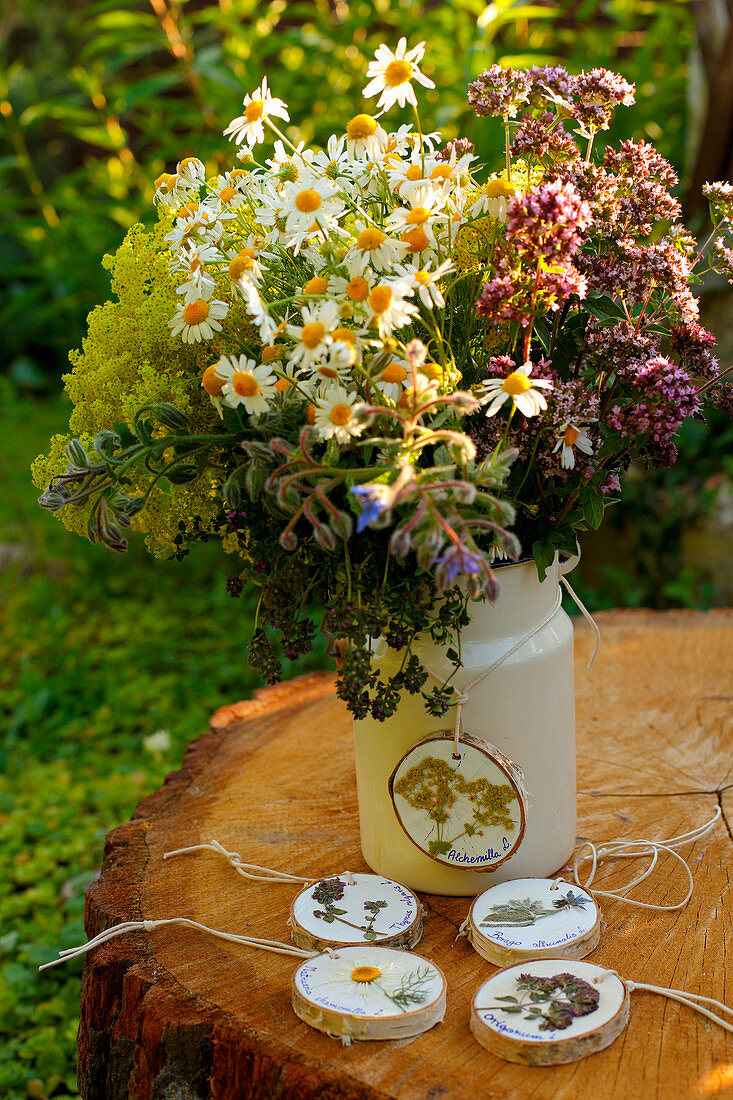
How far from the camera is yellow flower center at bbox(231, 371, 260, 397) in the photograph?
0.89 metres

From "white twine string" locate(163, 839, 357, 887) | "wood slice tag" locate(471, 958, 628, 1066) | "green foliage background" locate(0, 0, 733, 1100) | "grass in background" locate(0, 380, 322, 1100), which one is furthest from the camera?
"green foliage background" locate(0, 0, 733, 1100)

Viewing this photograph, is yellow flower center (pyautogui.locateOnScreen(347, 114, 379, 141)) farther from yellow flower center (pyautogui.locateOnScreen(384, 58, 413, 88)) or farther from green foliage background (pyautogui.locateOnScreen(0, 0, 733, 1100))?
green foliage background (pyautogui.locateOnScreen(0, 0, 733, 1100))

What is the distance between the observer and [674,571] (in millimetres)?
2967

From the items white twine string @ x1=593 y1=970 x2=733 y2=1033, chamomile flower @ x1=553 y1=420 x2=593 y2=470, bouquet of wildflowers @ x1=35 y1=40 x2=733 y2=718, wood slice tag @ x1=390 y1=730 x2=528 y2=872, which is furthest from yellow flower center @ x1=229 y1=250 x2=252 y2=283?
white twine string @ x1=593 y1=970 x2=733 y2=1033

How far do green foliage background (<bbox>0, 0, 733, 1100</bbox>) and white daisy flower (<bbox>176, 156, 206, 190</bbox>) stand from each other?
1.47m

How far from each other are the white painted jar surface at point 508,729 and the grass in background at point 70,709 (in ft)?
1.01

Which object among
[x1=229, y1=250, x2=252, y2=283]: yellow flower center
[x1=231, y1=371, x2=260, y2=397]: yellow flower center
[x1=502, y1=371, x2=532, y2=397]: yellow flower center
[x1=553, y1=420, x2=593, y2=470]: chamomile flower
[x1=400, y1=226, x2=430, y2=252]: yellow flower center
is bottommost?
[x1=553, y1=420, x2=593, y2=470]: chamomile flower

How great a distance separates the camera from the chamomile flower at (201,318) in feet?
3.17

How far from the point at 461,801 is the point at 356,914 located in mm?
170

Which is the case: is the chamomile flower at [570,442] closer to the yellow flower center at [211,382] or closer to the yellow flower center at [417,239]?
the yellow flower center at [417,239]

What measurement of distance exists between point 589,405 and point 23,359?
16.0 ft

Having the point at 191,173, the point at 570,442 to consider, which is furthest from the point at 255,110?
the point at 570,442

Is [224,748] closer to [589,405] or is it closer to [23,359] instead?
[589,405]

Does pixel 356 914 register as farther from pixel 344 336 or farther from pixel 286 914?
pixel 344 336
